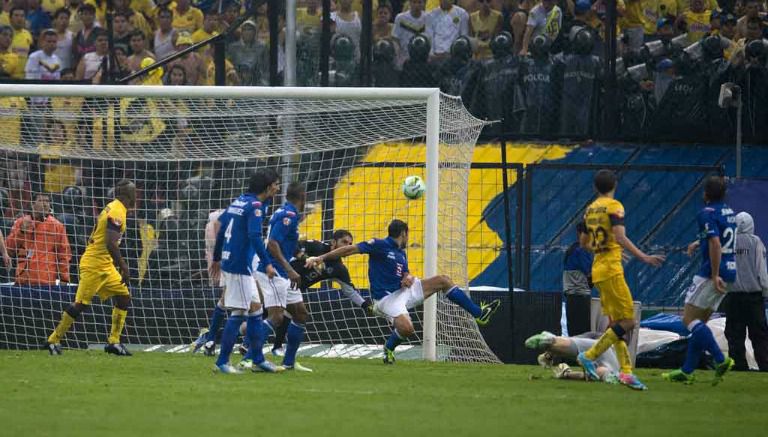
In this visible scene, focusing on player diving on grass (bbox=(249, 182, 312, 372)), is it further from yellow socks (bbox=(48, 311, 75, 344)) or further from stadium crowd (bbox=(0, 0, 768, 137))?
stadium crowd (bbox=(0, 0, 768, 137))

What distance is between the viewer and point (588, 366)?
469 inches

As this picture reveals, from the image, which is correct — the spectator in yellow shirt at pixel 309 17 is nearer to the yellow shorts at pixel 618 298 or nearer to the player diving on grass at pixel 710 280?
the player diving on grass at pixel 710 280

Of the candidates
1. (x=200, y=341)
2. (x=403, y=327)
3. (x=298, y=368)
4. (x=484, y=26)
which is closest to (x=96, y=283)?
(x=200, y=341)

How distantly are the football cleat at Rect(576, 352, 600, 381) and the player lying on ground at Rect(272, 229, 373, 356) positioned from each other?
377cm

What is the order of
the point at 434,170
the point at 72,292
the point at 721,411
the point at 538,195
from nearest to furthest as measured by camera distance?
the point at 721,411, the point at 434,170, the point at 72,292, the point at 538,195

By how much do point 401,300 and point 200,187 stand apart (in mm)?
5152

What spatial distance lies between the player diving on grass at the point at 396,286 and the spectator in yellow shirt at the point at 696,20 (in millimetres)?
7371

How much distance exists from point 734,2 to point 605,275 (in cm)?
1024

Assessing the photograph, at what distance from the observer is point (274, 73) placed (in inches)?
787

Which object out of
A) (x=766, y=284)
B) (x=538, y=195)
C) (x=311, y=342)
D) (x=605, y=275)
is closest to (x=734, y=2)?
(x=538, y=195)

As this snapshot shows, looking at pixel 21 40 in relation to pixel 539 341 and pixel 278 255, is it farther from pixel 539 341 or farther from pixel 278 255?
pixel 539 341

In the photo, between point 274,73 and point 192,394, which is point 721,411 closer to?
point 192,394

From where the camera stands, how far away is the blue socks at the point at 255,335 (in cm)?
1213

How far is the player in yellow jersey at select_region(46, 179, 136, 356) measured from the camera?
14.4m
